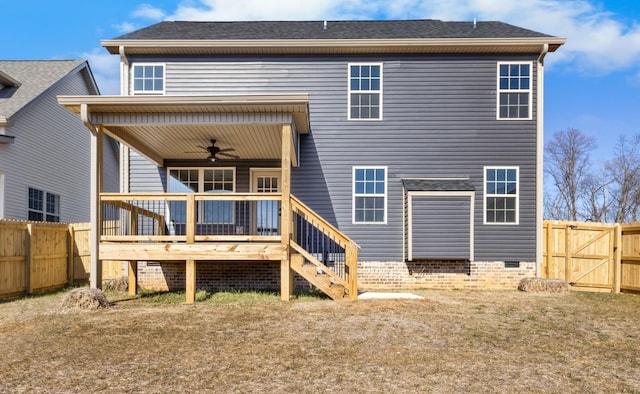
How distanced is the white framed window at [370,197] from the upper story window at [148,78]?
521cm

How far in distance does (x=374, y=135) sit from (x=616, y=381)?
798 centimetres

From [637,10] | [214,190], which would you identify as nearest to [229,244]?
[214,190]

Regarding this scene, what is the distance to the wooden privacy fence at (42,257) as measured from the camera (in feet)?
33.5

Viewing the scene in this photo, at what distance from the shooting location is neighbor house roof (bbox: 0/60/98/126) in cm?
1390

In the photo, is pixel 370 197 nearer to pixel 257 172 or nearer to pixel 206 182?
pixel 257 172

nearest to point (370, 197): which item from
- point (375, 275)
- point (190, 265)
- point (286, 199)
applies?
point (375, 275)

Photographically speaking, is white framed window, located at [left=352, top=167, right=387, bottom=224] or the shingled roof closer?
white framed window, located at [left=352, top=167, right=387, bottom=224]

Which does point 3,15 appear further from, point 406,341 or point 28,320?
point 406,341

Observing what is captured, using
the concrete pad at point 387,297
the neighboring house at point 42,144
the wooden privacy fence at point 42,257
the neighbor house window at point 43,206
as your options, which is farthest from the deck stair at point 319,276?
the neighbor house window at point 43,206

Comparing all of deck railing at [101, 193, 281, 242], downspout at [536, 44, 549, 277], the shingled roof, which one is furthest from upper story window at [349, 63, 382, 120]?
downspout at [536, 44, 549, 277]

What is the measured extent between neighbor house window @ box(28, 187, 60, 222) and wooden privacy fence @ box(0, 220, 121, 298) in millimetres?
2369

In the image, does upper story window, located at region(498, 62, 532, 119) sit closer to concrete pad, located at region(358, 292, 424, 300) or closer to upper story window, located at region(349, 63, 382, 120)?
upper story window, located at region(349, 63, 382, 120)

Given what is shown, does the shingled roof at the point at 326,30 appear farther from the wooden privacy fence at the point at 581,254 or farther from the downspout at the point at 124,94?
the wooden privacy fence at the point at 581,254

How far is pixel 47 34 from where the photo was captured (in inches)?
664
